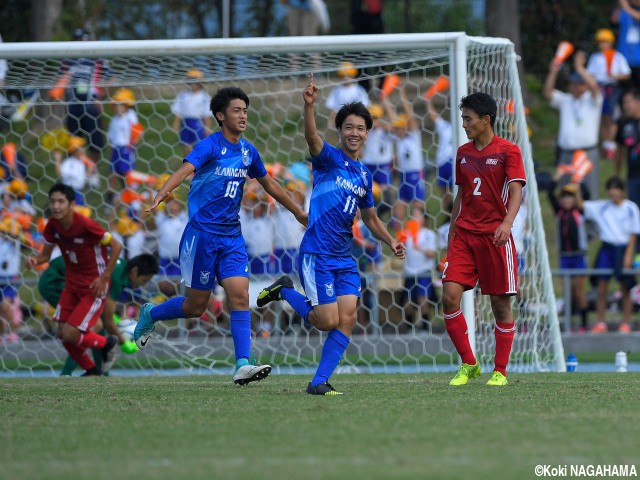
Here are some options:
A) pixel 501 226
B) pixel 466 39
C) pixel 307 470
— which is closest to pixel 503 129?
pixel 466 39

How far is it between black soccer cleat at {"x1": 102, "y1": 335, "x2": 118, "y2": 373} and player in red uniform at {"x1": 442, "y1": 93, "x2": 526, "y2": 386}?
13.6 ft

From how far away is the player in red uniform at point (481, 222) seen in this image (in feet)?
27.9

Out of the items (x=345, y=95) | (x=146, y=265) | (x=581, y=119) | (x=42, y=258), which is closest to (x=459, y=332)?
(x=146, y=265)

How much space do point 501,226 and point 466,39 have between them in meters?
3.45

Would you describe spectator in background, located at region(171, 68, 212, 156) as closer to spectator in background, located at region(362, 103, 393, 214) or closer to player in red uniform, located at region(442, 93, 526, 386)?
spectator in background, located at region(362, 103, 393, 214)

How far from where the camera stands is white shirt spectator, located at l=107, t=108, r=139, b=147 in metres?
15.2

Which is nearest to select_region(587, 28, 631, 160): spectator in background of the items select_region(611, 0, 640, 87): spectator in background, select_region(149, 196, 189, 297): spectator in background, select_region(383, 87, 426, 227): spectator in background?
select_region(611, 0, 640, 87): spectator in background

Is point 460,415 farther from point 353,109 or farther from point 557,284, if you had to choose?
point 557,284

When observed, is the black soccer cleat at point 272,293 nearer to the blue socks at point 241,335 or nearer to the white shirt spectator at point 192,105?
the blue socks at point 241,335

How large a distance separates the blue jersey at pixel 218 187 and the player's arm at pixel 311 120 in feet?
2.57

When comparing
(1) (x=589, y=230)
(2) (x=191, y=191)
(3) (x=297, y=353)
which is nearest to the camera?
(2) (x=191, y=191)

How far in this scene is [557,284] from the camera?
17.0 meters

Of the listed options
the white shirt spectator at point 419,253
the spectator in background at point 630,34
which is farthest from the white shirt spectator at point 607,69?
the white shirt spectator at point 419,253

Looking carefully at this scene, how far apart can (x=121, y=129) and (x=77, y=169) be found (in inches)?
33.4
